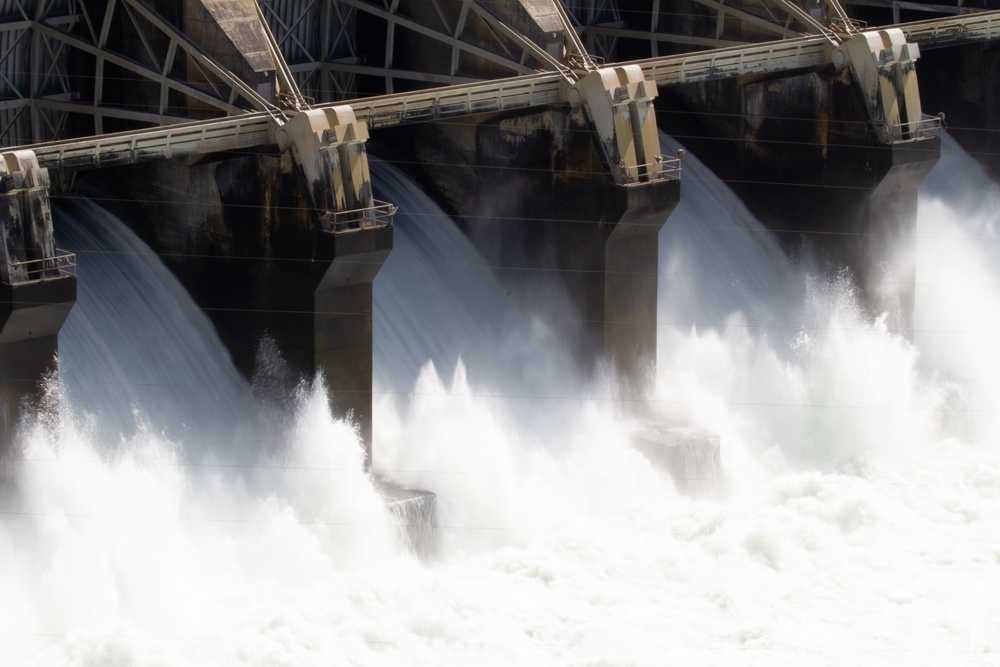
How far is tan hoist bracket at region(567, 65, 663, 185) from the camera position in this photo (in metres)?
29.8

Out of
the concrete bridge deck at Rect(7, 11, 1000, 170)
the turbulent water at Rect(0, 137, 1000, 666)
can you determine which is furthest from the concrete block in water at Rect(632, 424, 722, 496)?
the concrete bridge deck at Rect(7, 11, 1000, 170)

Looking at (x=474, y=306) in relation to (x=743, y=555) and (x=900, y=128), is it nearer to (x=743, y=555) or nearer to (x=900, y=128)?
(x=743, y=555)

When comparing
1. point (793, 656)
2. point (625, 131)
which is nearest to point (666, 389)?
point (625, 131)

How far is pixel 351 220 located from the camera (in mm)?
26688

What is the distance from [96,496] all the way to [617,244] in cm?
996

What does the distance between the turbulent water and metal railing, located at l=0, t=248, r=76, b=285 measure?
153 centimetres

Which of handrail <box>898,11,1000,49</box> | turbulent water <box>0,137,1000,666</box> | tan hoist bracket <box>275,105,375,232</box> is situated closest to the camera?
turbulent water <box>0,137,1000,666</box>

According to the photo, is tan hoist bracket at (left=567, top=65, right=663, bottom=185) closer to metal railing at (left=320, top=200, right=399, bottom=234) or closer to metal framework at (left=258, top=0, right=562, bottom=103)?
metal framework at (left=258, top=0, right=562, bottom=103)

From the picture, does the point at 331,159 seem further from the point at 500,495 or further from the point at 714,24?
the point at 714,24

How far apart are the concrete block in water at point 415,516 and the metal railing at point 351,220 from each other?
3880 mm

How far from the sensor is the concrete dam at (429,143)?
87.5 ft

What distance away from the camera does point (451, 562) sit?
1068 inches

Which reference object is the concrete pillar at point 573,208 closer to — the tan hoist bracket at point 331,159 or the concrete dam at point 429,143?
the concrete dam at point 429,143

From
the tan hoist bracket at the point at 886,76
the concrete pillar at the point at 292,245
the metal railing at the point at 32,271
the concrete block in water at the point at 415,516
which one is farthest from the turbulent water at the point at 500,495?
the tan hoist bracket at the point at 886,76
